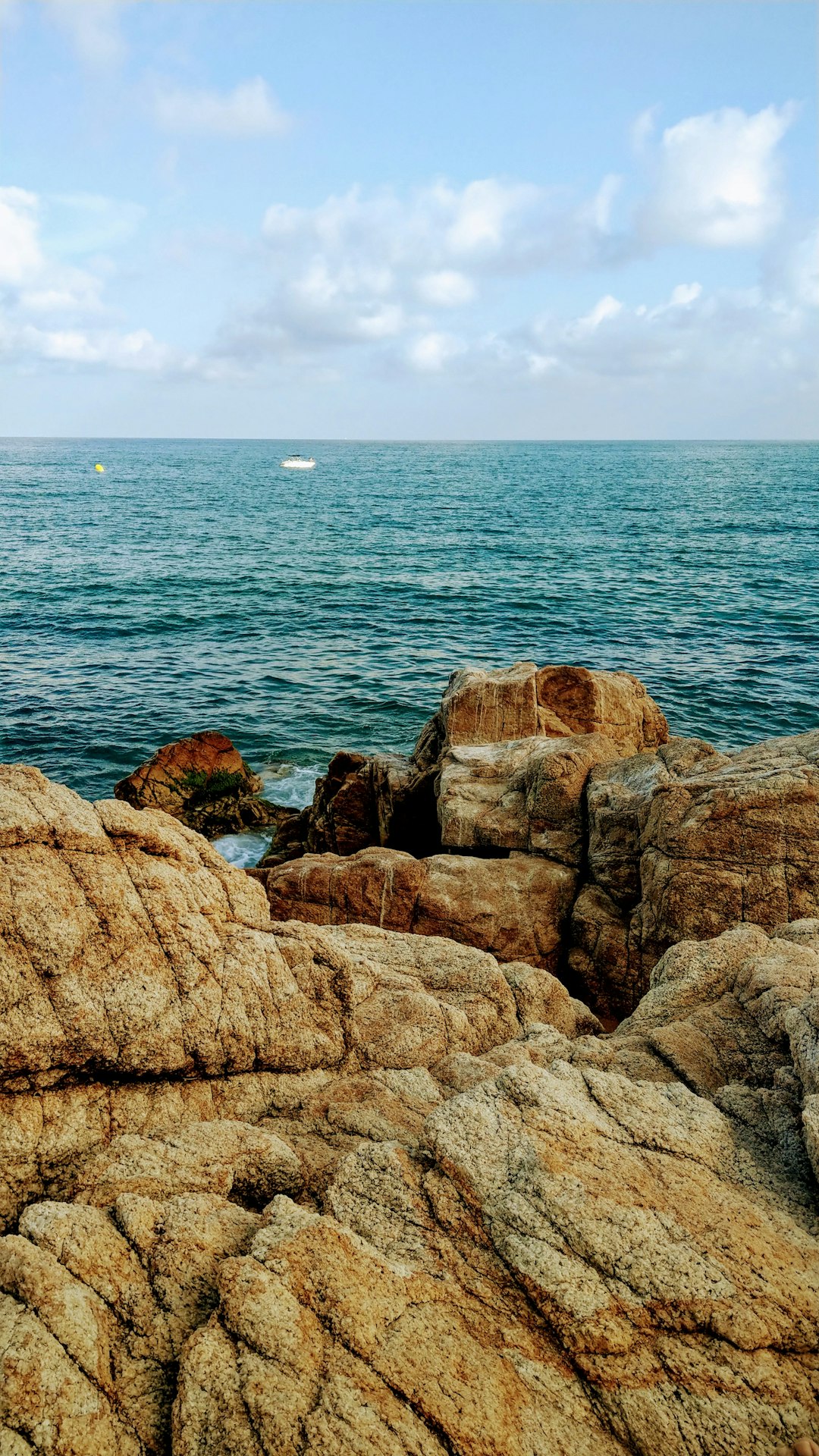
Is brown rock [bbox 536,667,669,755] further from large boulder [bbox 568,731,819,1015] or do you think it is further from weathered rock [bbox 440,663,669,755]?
large boulder [bbox 568,731,819,1015]

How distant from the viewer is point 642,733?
68.8 ft

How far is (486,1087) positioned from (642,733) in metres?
15.3

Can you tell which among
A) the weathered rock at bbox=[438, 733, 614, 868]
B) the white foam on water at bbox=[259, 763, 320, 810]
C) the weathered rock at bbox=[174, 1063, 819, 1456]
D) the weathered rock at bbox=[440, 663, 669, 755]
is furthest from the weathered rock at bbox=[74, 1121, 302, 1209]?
the white foam on water at bbox=[259, 763, 320, 810]

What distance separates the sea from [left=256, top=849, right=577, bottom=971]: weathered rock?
8.20 metres

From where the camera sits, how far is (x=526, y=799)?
52.9ft

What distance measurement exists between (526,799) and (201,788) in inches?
472

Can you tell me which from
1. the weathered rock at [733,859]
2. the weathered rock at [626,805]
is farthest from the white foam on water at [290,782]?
the weathered rock at [733,859]

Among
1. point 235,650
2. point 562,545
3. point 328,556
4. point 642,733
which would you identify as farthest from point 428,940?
point 562,545

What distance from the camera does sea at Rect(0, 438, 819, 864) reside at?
30078mm

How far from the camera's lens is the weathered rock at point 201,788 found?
2366 centimetres

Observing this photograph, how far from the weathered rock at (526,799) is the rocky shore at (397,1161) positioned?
233 cm

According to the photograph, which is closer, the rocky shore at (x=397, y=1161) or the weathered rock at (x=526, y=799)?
the rocky shore at (x=397, y=1161)

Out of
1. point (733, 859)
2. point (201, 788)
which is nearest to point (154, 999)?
point (733, 859)

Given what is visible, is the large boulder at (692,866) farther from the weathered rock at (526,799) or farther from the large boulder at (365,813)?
the large boulder at (365,813)
